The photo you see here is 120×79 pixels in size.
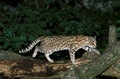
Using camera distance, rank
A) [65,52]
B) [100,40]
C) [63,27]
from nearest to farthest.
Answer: [65,52] < [63,27] < [100,40]

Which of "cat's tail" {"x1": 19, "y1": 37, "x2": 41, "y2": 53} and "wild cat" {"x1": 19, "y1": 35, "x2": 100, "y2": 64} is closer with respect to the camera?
"wild cat" {"x1": 19, "y1": 35, "x2": 100, "y2": 64}

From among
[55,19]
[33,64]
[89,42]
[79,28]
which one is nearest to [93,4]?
[55,19]

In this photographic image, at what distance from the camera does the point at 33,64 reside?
24.4 feet

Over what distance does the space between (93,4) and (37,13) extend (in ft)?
18.6

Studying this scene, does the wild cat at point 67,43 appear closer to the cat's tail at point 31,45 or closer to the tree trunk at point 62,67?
the cat's tail at point 31,45

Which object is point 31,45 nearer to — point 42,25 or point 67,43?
point 67,43

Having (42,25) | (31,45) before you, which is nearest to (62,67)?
(31,45)

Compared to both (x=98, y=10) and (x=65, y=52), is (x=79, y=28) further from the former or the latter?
(x=98, y=10)

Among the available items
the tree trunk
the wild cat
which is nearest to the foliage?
the wild cat

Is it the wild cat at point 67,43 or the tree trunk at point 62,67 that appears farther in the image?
the wild cat at point 67,43

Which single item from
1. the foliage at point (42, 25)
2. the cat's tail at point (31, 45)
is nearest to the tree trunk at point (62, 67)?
the cat's tail at point (31, 45)

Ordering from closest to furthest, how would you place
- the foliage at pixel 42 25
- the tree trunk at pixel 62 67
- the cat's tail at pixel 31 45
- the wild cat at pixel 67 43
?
the tree trunk at pixel 62 67 → the wild cat at pixel 67 43 → the cat's tail at pixel 31 45 → the foliage at pixel 42 25

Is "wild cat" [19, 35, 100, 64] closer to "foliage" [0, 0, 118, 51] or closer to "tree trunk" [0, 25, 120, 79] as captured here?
"tree trunk" [0, 25, 120, 79]

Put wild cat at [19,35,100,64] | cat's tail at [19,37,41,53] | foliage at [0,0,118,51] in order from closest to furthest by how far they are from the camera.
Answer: wild cat at [19,35,100,64] < cat's tail at [19,37,41,53] < foliage at [0,0,118,51]
